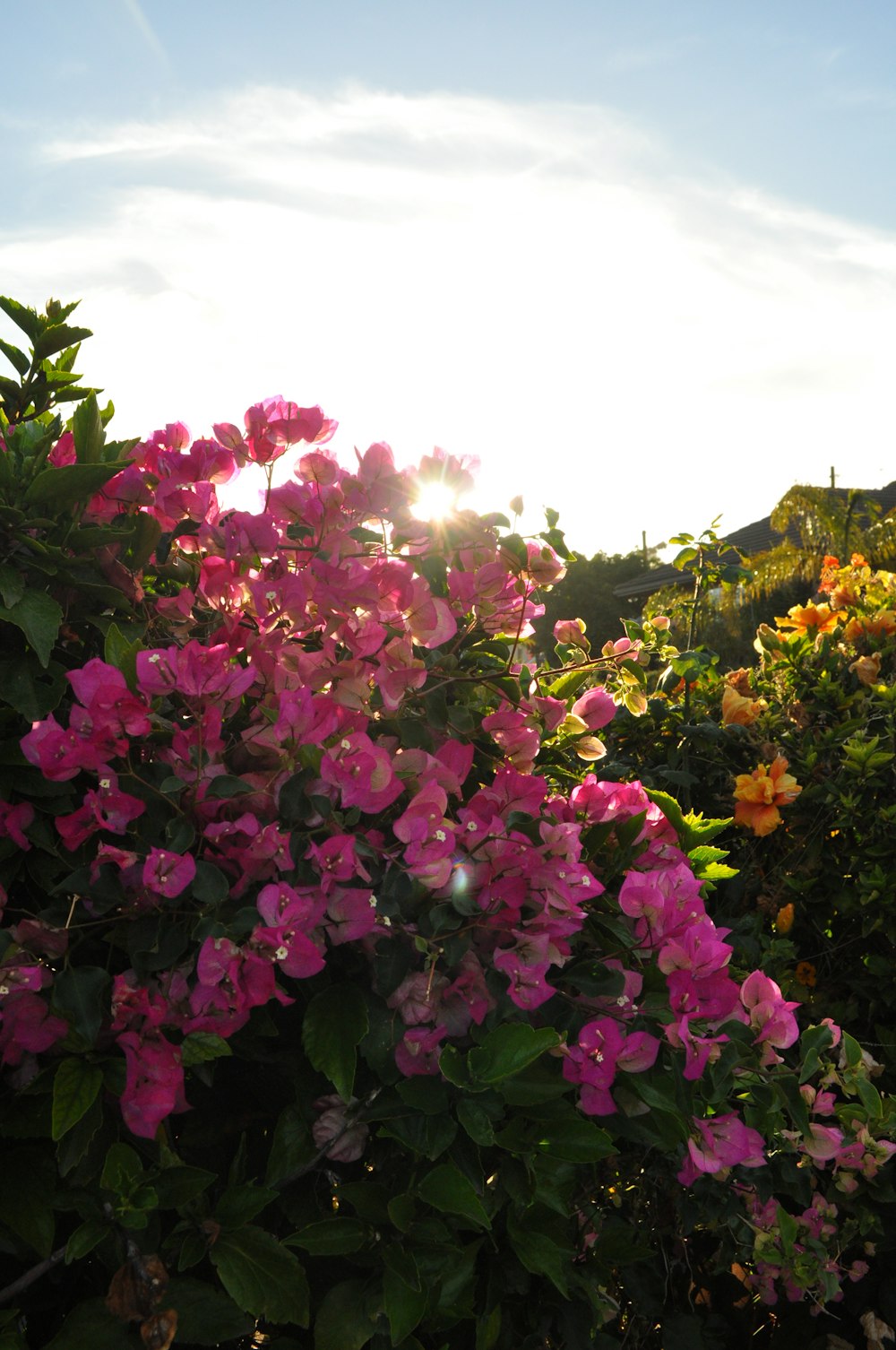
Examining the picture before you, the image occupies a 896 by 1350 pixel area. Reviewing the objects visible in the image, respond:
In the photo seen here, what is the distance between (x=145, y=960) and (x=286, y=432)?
0.83 m

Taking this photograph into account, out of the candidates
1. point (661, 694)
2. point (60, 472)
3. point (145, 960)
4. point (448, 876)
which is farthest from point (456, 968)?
point (661, 694)

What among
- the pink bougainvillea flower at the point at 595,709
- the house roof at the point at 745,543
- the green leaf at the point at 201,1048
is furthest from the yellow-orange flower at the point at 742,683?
the house roof at the point at 745,543

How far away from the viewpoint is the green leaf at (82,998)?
1254mm

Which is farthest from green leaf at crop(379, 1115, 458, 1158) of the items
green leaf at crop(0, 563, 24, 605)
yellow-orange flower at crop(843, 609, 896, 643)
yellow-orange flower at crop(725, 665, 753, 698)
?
yellow-orange flower at crop(843, 609, 896, 643)

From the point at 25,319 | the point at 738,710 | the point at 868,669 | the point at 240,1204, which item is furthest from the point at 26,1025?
the point at 868,669

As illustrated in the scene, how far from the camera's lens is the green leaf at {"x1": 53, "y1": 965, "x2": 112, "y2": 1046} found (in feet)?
4.11

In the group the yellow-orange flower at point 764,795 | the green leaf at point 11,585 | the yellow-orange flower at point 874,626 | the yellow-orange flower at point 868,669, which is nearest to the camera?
the green leaf at point 11,585

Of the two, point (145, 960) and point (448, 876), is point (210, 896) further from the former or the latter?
point (448, 876)

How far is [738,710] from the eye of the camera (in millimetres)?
2914

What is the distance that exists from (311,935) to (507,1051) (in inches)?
10.6

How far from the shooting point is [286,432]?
5.58ft

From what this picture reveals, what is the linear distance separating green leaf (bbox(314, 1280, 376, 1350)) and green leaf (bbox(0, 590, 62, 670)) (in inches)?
33.3

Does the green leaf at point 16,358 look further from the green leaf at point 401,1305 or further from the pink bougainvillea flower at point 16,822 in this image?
the green leaf at point 401,1305

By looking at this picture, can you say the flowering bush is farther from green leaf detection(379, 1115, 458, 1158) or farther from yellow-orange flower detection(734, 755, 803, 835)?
yellow-orange flower detection(734, 755, 803, 835)
